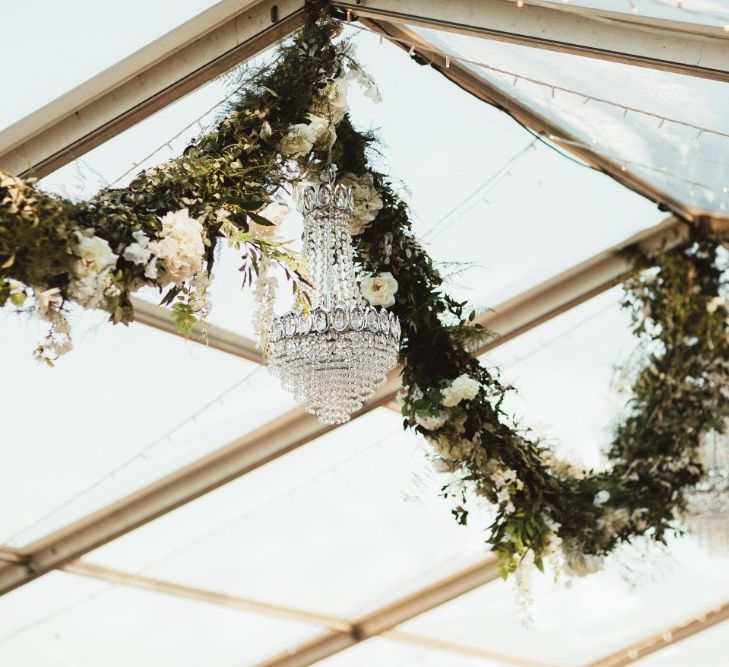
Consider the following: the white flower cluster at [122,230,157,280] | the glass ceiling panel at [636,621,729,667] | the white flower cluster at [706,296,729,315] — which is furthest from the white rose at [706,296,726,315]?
the white flower cluster at [122,230,157,280]

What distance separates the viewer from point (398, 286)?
4.52 metres

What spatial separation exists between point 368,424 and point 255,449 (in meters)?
0.52

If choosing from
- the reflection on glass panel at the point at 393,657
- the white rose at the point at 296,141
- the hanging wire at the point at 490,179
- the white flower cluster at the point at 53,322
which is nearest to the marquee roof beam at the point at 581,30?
the white rose at the point at 296,141

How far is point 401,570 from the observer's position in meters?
7.18

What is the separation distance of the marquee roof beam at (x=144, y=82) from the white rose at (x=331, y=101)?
0.31 metres

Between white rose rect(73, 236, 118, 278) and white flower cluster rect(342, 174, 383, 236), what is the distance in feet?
4.28

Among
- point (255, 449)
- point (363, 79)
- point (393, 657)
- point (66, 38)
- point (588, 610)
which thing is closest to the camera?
point (66, 38)

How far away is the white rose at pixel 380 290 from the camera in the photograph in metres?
4.39

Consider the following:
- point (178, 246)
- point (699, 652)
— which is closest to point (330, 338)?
point (178, 246)

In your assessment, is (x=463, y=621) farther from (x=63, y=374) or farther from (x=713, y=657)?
(x=63, y=374)

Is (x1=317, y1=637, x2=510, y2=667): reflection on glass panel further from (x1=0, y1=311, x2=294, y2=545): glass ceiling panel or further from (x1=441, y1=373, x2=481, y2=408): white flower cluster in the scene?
(x1=441, y1=373, x2=481, y2=408): white flower cluster

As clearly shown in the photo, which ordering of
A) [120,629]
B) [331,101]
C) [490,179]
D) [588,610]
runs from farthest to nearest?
[588,610] → [120,629] → [490,179] → [331,101]

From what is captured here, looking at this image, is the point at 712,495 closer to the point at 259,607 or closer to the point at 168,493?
the point at 168,493

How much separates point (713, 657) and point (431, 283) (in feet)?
14.4
